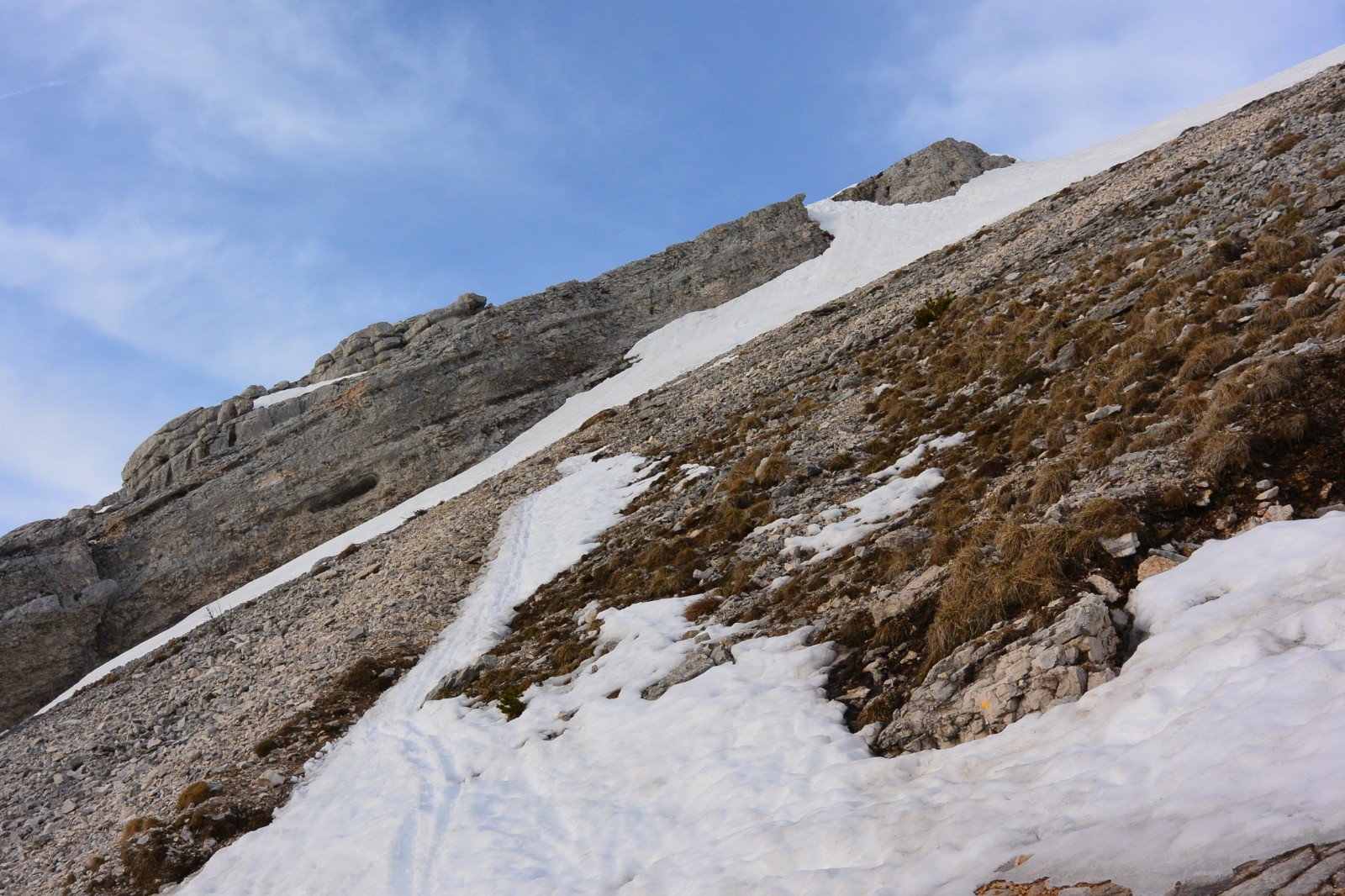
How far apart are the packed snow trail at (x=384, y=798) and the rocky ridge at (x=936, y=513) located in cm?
86

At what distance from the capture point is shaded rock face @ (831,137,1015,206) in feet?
191

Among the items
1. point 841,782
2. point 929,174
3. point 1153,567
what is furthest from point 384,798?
point 929,174

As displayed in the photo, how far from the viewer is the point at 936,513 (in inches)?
523

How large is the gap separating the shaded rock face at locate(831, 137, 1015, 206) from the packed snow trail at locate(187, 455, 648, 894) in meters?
47.2

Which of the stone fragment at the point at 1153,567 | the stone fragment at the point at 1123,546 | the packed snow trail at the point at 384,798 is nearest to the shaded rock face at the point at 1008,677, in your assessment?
the stone fragment at the point at 1153,567

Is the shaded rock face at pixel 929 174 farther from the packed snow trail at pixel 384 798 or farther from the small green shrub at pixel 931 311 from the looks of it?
the packed snow trail at pixel 384 798

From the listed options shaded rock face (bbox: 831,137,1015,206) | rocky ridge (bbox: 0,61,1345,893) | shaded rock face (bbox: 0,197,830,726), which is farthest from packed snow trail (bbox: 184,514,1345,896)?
shaded rock face (bbox: 831,137,1015,206)

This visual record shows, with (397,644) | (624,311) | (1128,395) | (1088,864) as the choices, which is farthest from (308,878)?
(624,311)

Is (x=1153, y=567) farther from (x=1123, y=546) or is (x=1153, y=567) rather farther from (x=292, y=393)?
(x=292, y=393)

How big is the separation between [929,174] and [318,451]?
46890mm

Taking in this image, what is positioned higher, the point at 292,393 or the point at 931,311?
the point at 292,393

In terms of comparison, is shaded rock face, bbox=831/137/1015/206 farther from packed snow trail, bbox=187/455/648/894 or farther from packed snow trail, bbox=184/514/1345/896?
packed snow trail, bbox=184/514/1345/896

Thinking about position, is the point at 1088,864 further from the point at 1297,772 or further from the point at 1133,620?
the point at 1133,620

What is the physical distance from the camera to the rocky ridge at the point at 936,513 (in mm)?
9594
